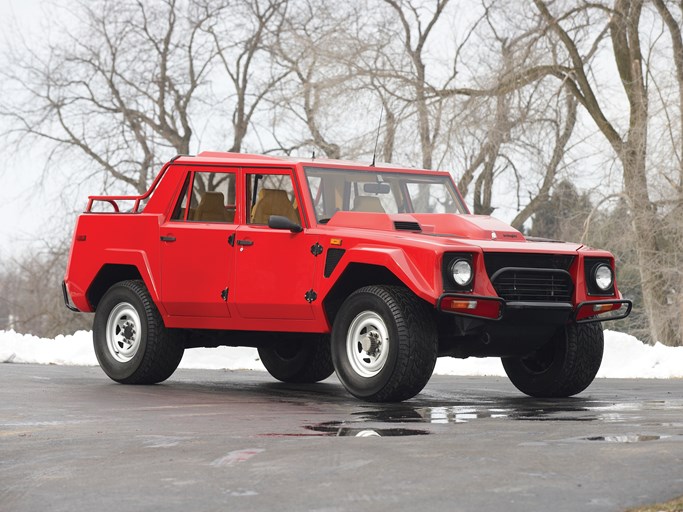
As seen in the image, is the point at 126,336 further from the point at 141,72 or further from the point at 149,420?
the point at 141,72

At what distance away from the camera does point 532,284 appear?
10.8 metres

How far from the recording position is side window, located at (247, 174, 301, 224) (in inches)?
465

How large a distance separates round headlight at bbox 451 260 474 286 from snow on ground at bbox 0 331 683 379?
20.5 ft

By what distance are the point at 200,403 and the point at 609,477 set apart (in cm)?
520

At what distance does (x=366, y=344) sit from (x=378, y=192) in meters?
2.04

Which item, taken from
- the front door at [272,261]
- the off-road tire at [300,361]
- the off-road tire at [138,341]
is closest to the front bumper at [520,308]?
the front door at [272,261]

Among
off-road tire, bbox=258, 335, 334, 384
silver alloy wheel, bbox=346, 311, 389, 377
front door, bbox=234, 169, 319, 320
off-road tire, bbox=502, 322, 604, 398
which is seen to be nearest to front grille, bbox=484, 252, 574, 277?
off-road tire, bbox=502, 322, 604, 398

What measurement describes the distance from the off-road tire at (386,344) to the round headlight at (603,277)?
1.58 meters

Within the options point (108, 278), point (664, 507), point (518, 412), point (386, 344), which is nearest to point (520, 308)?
point (518, 412)

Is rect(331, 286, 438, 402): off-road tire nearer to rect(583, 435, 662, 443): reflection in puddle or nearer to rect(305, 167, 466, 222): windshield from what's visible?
rect(305, 167, 466, 222): windshield

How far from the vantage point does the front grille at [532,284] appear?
1063 cm

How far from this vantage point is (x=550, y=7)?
1129 inches

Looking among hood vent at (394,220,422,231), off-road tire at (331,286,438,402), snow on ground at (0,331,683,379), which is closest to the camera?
off-road tire at (331,286,438,402)

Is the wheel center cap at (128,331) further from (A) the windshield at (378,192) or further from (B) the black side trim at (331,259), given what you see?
(B) the black side trim at (331,259)
